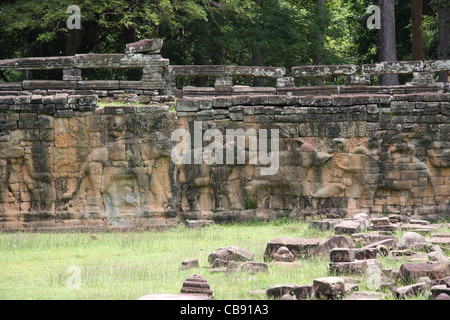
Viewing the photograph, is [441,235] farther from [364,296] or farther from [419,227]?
[364,296]

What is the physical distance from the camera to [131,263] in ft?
35.6

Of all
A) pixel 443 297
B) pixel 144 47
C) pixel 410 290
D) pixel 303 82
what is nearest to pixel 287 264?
pixel 410 290

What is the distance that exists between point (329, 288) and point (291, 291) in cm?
50

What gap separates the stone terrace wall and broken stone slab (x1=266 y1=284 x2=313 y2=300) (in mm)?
6505

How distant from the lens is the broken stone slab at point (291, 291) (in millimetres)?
8266

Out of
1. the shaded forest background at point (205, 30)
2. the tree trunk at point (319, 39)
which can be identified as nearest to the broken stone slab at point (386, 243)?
the shaded forest background at point (205, 30)

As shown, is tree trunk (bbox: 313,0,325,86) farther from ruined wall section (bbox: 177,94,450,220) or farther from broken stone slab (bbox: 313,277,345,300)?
broken stone slab (bbox: 313,277,345,300)

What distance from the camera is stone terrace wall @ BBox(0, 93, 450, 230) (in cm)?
1436

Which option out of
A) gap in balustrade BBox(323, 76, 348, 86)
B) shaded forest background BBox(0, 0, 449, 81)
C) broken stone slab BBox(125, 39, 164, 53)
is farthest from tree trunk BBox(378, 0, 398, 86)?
broken stone slab BBox(125, 39, 164, 53)

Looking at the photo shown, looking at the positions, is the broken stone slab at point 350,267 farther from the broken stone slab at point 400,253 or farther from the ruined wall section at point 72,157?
the ruined wall section at point 72,157

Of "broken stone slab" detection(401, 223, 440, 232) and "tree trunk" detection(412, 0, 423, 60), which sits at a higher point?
"tree trunk" detection(412, 0, 423, 60)

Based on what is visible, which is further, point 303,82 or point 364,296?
point 303,82
